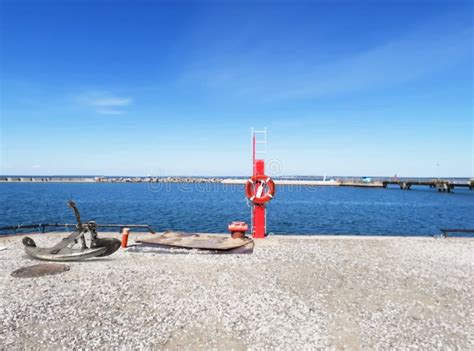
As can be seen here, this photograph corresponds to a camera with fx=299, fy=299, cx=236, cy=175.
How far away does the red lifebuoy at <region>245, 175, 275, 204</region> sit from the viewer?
1257 centimetres

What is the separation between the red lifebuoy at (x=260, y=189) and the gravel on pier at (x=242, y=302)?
3.04 m

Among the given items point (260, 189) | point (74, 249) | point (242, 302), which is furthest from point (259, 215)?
point (74, 249)

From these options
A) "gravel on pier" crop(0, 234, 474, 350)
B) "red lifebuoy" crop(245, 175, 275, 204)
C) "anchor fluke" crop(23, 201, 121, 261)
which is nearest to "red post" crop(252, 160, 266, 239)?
"red lifebuoy" crop(245, 175, 275, 204)

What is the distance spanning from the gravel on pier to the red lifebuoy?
304cm

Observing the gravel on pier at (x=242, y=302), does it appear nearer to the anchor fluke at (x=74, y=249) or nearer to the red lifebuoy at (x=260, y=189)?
the anchor fluke at (x=74, y=249)

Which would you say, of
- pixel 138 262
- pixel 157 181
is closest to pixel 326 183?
pixel 157 181

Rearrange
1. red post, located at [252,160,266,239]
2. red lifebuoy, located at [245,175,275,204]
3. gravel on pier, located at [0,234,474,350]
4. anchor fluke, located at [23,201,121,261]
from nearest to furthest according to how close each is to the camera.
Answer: gravel on pier, located at [0,234,474,350] → anchor fluke, located at [23,201,121,261] → red lifebuoy, located at [245,175,275,204] → red post, located at [252,160,266,239]

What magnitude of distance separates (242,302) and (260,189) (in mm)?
6818

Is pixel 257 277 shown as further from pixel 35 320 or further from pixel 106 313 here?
pixel 35 320

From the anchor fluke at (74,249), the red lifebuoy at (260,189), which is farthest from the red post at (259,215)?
the anchor fluke at (74,249)

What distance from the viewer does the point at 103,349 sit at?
471 centimetres

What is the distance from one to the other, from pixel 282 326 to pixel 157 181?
15536 cm

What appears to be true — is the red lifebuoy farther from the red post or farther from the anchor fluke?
the anchor fluke

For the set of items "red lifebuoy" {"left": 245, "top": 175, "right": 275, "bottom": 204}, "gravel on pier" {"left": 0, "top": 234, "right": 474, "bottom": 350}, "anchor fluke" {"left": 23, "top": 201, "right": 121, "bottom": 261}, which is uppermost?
"red lifebuoy" {"left": 245, "top": 175, "right": 275, "bottom": 204}
